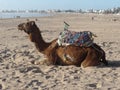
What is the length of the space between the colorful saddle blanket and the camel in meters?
0.10

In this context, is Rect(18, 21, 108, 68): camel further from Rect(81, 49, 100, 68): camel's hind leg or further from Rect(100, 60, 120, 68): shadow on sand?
Rect(100, 60, 120, 68): shadow on sand

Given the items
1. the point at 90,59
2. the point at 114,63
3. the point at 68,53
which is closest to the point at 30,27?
the point at 68,53

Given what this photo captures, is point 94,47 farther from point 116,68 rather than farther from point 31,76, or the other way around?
point 31,76

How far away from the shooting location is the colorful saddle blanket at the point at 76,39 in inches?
385

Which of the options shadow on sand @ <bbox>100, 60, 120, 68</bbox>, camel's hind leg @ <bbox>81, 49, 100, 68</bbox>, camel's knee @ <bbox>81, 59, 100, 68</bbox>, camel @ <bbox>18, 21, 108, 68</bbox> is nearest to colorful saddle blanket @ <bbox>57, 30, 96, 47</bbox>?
camel @ <bbox>18, 21, 108, 68</bbox>

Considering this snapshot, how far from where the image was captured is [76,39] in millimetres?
9875

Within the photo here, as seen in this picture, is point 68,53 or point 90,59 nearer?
point 90,59

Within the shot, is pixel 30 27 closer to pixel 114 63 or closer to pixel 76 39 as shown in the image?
pixel 76 39

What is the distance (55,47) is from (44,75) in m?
1.46

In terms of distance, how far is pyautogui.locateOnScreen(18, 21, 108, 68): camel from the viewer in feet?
31.6

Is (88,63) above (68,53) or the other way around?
the other way around

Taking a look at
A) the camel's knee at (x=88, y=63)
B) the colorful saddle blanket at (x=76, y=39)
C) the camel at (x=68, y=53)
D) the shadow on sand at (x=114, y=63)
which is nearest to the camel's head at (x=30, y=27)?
the camel at (x=68, y=53)

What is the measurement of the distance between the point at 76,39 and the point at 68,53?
18.0 inches

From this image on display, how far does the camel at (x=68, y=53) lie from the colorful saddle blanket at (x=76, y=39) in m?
0.10
